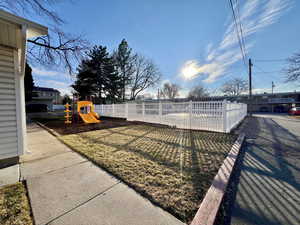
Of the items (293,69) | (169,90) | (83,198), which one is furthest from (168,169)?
(169,90)

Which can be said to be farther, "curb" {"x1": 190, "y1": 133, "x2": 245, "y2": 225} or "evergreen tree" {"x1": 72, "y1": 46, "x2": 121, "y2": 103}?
"evergreen tree" {"x1": 72, "y1": 46, "x2": 121, "y2": 103}

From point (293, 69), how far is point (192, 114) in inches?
527

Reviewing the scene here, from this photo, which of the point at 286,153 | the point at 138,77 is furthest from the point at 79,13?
the point at 138,77

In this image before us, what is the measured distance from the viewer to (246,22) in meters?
6.43

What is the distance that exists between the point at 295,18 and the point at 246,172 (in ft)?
33.9

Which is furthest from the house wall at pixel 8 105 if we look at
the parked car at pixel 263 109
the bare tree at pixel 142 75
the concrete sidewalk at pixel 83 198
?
the parked car at pixel 263 109

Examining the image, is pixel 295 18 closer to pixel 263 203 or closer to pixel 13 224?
pixel 263 203

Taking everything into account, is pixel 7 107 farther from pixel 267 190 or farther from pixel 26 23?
pixel 267 190

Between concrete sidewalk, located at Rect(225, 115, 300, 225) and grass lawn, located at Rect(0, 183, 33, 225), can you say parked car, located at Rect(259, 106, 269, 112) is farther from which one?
grass lawn, located at Rect(0, 183, 33, 225)

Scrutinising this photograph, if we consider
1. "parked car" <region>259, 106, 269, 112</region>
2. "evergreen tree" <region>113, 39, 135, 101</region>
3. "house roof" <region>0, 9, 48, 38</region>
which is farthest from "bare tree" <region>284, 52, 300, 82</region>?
"evergreen tree" <region>113, 39, 135, 101</region>

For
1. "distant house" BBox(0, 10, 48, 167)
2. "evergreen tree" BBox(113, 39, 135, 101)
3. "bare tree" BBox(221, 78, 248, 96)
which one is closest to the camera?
"distant house" BBox(0, 10, 48, 167)

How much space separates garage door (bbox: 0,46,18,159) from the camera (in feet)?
8.70

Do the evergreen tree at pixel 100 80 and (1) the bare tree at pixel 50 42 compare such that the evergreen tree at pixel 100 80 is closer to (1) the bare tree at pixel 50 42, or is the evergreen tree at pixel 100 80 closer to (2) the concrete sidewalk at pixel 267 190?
(1) the bare tree at pixel 50 42

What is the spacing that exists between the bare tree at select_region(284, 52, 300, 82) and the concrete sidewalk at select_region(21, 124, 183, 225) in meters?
17.8
